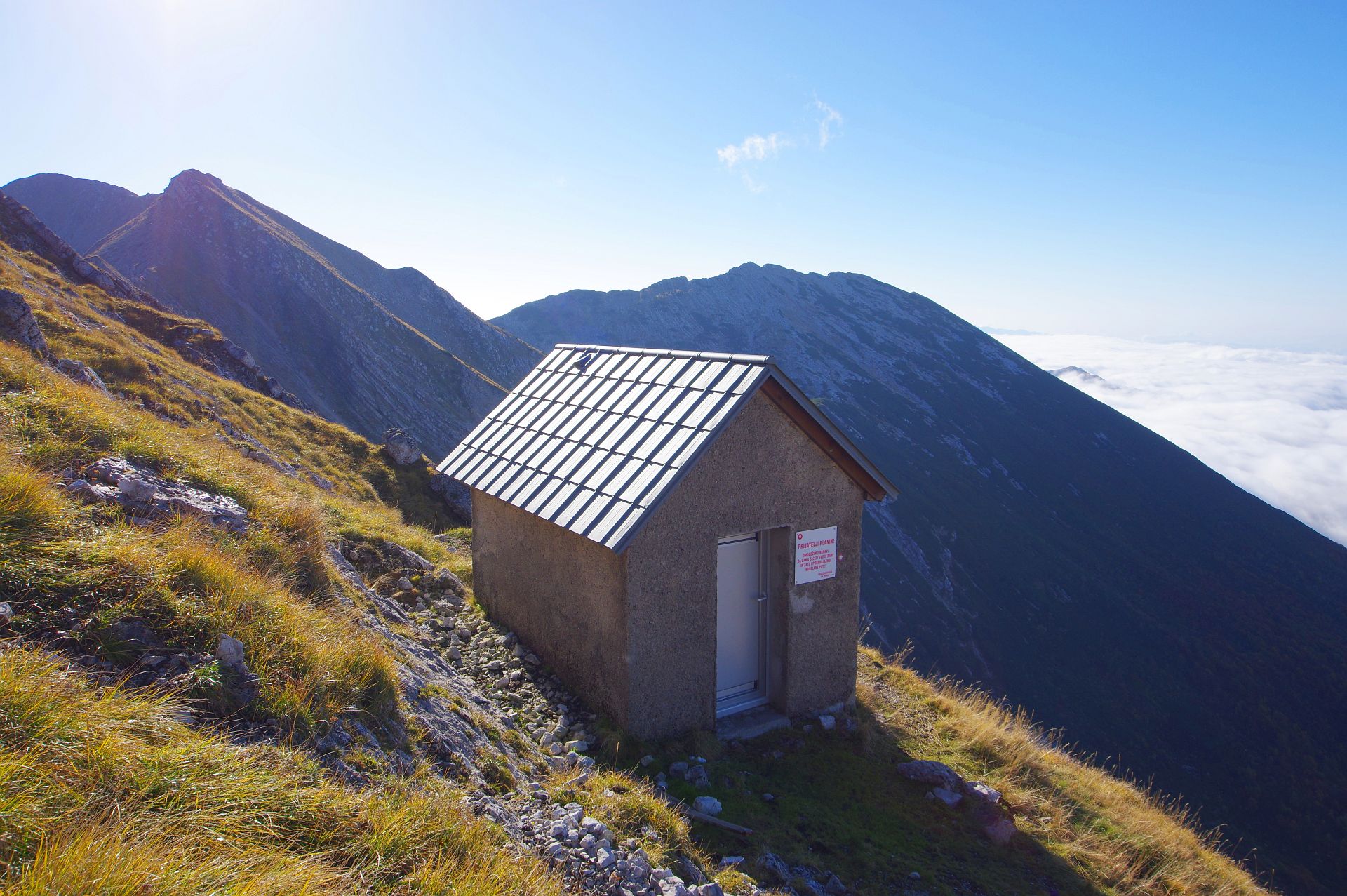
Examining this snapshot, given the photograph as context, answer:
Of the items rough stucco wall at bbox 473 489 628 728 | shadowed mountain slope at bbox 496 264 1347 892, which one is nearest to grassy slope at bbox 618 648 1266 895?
rough stucco wall at bbox 473 489 628 728

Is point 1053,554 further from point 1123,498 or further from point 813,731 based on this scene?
point 813,731

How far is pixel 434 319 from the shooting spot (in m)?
81.3

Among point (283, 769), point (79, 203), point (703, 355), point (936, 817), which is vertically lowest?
point (936, 817)

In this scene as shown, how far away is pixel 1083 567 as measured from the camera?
60844mm

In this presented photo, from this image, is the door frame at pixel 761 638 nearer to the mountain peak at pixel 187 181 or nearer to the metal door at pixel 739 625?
the metal door at pixel 739 625

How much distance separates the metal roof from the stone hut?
26 mm

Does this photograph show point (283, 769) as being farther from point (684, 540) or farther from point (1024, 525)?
point (1024, 525)

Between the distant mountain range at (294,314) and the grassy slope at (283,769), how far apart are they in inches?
1603

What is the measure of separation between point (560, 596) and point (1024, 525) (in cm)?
6634

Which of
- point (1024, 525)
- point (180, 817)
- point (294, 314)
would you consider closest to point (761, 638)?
point (180, 817)

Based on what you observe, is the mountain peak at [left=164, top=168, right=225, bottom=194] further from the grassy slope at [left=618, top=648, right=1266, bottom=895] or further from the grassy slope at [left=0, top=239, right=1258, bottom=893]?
the grassy slope at [left=618, top=648, right=1266, bottom=895]

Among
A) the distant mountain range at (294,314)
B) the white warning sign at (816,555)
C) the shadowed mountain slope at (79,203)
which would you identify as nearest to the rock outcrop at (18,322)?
the white warning sign at (816,555)

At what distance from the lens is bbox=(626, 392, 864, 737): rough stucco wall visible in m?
7.79

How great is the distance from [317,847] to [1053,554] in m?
68.5
